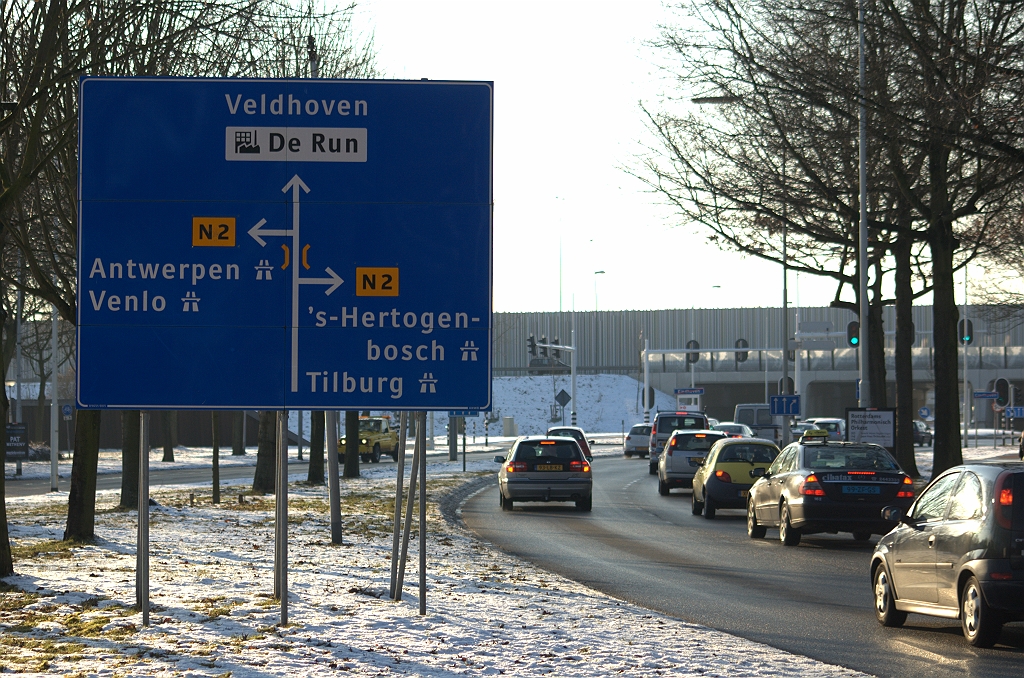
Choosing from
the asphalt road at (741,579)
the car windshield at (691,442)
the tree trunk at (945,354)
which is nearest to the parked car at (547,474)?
the asphalt road at (741,579)

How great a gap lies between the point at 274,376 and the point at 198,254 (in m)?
1.15

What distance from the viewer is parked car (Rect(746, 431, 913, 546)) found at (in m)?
18.9

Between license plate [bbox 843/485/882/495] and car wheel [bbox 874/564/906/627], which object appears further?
license plate [bbox 843/485/882/495]

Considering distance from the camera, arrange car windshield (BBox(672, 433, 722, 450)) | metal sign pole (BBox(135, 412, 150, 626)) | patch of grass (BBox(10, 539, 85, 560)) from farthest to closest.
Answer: car windshield (BBox(672, 433, 722, 450)) < patch of grass (BBox(10, 539, 85, 560)) < metal sign pole (BBox(135, 412, 150, 626))

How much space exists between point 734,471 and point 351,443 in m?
12.1

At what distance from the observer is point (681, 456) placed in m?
32.6

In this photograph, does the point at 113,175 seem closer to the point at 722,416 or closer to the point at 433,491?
the point at 433,491

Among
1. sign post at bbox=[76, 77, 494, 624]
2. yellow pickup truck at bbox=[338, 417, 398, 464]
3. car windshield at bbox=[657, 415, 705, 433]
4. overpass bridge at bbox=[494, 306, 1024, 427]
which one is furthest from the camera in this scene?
overpass bridge at bbox=[494, 306, 1024, 427]

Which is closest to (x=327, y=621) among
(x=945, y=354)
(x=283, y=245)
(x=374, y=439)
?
(x=283, y=245)

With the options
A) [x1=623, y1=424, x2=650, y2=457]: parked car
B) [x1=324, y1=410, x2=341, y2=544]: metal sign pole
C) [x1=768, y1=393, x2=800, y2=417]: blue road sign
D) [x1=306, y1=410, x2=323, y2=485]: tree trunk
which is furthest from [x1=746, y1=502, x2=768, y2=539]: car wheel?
[x1=623, y1=424, x2=650, y2=457]: parked car

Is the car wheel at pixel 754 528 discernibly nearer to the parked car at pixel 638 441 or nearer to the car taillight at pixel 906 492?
the car taillight at pixel 906 492

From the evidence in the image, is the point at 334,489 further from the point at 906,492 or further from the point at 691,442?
the point at 691,442

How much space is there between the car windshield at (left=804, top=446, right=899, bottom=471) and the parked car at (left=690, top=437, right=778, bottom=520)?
528 centimetres

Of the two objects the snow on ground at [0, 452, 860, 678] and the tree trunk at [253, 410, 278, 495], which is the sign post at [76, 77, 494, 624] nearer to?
the snow on ground at [0, 452, 860, 678]
